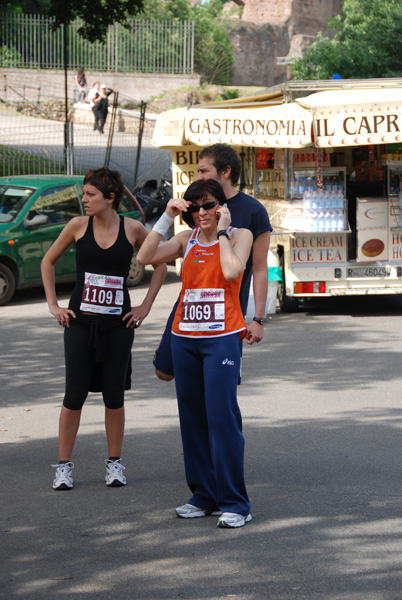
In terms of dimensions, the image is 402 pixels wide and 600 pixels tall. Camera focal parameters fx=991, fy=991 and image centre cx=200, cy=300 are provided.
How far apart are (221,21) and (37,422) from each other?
55.9m

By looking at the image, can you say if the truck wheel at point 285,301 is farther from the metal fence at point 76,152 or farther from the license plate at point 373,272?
the metal fence at point 76,152

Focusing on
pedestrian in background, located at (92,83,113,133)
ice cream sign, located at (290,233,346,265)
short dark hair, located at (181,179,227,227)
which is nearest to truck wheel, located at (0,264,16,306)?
ice cream sign, located at (290,233,346,265)

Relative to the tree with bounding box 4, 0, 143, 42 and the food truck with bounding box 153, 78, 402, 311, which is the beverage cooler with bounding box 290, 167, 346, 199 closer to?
the food truck with bounding box 153, 78, 402, 311

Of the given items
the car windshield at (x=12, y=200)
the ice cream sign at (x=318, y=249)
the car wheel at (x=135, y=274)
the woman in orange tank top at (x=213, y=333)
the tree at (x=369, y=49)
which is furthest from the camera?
the tree at (x=369, y=49)

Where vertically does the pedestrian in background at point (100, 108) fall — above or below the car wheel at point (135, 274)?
above

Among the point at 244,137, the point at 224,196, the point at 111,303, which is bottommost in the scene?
the point at 111,303

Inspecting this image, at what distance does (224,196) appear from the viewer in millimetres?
5102

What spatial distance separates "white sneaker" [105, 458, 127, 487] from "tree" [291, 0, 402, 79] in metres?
26.6

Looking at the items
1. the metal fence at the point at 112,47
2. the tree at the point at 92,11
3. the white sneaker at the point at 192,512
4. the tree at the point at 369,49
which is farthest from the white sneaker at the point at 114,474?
A: the metal fence at the point at 112,47

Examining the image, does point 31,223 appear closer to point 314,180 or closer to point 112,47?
point 314,180

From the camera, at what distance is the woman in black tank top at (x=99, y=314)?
18.7ft

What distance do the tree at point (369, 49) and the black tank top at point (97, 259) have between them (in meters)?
26.2

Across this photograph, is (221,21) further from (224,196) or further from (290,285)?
(224,196)

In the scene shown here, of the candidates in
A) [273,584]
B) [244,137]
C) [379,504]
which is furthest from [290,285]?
[273,584]
